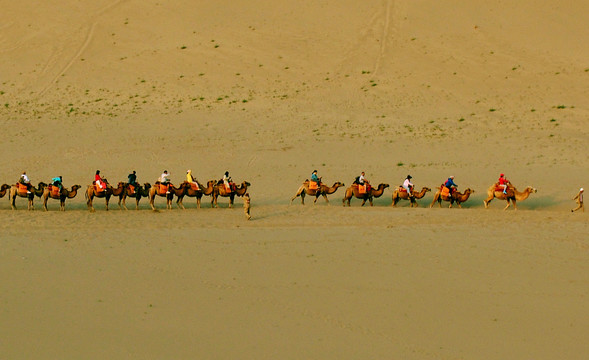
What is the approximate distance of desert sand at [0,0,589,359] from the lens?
14.1 metres

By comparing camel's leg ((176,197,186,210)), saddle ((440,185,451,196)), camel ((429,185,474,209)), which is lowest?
camel's leg ((176,197,186,210))

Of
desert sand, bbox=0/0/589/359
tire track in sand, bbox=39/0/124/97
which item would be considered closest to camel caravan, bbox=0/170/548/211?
desert sand, bbox=0/0/589/359

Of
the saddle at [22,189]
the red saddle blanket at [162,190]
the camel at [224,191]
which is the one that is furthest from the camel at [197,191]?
the saddle at [22,189]

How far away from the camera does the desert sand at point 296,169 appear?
14094 mm

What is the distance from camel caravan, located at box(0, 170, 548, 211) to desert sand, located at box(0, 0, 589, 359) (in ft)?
1.98

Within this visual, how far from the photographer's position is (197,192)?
2572 cm

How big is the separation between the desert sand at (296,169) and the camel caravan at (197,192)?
1.98ft

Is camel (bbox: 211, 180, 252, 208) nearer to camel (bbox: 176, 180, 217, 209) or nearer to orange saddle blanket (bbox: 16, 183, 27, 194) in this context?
camel (bbox: 176, 180, 217, 209)

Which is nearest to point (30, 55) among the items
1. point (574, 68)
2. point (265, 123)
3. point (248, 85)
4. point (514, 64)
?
point (248, 85)

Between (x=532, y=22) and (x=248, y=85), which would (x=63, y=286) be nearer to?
(x=248, y=85)

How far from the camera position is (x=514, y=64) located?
45.1 meters

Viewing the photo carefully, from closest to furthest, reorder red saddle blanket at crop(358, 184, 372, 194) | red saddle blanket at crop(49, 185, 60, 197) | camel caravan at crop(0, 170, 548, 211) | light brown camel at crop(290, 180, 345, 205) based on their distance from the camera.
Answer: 1. red saddle blanket at crop(49, 185, 60, 197)
2. camel caravan at crop(0, 170, 548, 211)
3. red saddle blanket at crop(358, 184, 372, 194)
4. light brown camel at crop(290, 180, 345, 205)

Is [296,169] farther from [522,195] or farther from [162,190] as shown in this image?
[522,195]

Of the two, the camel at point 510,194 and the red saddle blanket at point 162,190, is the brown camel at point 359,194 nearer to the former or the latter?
the camel at point 510,194
